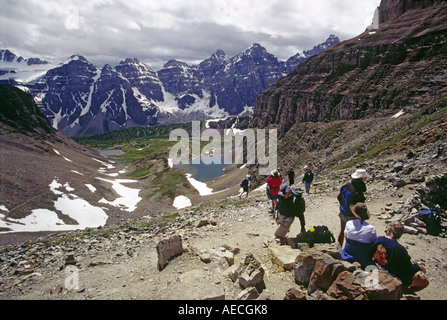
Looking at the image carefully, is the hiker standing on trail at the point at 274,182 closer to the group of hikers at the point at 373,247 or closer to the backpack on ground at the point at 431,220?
the group of hikers at the point at 373,247

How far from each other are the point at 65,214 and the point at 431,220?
6621 cm

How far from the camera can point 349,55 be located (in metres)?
94.3

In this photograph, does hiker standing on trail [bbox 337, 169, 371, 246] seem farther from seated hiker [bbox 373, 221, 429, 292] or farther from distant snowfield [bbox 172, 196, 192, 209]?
distant snowfield [bbox 172, 196, 192, 209]

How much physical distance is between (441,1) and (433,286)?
114579 mm

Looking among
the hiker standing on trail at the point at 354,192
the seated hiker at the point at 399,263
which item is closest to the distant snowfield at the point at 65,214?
the hiker standing on trail at the point at 354,192

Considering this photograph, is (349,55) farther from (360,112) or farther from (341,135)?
(341,135)

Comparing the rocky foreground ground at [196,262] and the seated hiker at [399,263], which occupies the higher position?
the seated hiker at [399,263]

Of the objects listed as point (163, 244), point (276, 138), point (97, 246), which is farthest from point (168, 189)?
point (163, 244)

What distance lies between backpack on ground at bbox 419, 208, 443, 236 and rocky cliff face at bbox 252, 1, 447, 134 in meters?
59.5

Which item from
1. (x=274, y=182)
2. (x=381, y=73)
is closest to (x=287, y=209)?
(x=274, y=182)

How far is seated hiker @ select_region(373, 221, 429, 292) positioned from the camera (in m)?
8.95

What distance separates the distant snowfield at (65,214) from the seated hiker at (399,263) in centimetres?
5003

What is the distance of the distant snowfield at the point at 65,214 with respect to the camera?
162ft

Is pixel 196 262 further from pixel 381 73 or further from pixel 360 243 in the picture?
pixel 381 73
